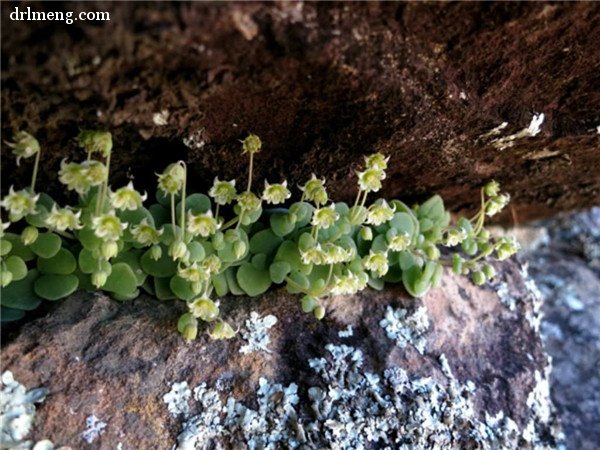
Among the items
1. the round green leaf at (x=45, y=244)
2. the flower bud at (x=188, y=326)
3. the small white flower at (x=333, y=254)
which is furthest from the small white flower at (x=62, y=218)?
the small white flower at (x=333, y=254)

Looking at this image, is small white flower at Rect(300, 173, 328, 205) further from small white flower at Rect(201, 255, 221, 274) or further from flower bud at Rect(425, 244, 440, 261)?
flower bud at Rect(425, 244, 440, 261)

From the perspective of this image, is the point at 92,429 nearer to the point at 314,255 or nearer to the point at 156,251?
the point at 156,251

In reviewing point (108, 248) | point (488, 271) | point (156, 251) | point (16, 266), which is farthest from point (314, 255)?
point (16, 266)

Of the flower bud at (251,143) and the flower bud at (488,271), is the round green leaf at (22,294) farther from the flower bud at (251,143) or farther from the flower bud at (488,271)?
the flower bud at (488,271)

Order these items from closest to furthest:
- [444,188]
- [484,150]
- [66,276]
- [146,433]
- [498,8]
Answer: [498,8] → [146,433] → [66,276] → [484,150] → [444,188]

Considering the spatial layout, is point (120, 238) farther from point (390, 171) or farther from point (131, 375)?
point (390, 171)

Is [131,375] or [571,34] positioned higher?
[571,34]

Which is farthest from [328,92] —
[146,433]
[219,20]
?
[146,433]
